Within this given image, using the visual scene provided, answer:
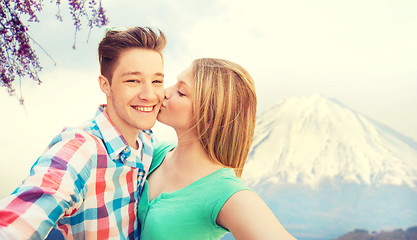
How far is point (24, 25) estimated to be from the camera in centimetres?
291

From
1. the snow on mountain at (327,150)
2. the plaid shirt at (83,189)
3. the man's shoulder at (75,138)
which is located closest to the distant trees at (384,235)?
the snow on mountain at (327,150)

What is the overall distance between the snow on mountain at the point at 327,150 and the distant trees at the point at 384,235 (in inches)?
29.6

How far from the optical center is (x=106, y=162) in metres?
1.41

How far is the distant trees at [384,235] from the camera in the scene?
5.37 m

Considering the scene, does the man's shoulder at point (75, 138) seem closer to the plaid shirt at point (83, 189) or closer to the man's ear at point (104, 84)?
the plaid shirt at point (83, 189)

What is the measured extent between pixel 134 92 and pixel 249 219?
0.63 m

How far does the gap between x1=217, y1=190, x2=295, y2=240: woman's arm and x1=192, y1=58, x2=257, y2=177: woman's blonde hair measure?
27 centimetres

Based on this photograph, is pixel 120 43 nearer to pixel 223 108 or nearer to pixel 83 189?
pixel 223 108

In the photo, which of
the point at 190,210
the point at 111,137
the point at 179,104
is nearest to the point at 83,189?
the point at 111,137

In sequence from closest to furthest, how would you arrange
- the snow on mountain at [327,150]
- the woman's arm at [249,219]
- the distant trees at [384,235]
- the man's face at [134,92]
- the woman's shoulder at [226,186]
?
the woman's arm at [249,219] < the woman's shoulder at [226,186] < the man's face at [134,92] < the distant trees at [384,235] < the snow on mountain at [327,150]

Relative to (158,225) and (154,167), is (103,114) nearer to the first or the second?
(154,167)

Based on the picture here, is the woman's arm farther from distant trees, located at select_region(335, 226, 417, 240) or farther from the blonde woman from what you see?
distant trees, located at select_region(335, 226, 417, 240)

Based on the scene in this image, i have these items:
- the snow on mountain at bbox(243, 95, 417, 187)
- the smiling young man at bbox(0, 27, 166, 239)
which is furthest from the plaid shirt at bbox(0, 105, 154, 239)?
the snow on mountain at bbox(243, 95, 417, 187)

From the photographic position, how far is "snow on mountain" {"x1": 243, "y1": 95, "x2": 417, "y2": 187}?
19.1 ft
